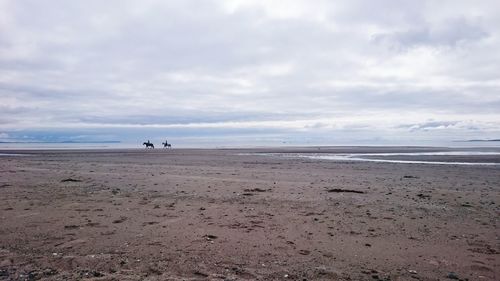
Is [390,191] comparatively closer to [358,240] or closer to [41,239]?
[358,240]

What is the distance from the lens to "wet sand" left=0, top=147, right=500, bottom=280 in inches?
245

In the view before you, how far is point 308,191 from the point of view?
14203 mm

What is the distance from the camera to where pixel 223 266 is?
6367 millimetres

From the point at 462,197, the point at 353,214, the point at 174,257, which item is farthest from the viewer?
the point at 462,197

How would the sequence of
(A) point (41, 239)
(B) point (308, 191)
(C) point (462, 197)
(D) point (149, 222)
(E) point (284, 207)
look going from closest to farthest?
(A) point (41, 239) < (D) point (149, 222) < (E) point (284, 207) < (C) point (462, 197) < (B) point (308, 191)

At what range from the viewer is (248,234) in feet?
27.1

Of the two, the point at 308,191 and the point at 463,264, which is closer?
the point at 463,264

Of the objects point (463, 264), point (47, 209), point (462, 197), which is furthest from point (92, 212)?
point (462, 197)

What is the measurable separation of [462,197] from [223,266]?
397 inches

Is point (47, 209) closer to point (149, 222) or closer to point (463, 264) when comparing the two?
point (149, 222)

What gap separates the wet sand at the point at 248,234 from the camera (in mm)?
6219

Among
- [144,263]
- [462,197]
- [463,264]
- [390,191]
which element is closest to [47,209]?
[144,263]

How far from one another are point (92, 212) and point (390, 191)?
1029 cm

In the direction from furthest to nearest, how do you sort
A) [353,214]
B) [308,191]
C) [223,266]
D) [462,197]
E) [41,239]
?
[308,191]
[462,197]
[353,214]
[41,239]
[223,266]
